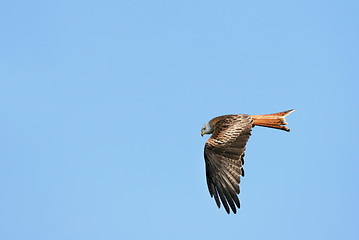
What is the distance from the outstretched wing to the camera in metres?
Result: 14.7

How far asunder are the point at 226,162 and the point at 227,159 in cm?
8

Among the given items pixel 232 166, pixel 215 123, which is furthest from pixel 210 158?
pixel 215 123

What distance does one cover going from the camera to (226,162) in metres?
15.0

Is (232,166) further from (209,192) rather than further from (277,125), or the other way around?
(277,125)

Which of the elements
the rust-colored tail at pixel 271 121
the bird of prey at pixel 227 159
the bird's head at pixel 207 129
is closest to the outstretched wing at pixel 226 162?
the bird of prey at pixel 227 159

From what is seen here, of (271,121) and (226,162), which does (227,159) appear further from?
(271,121)

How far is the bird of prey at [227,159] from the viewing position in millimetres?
14727

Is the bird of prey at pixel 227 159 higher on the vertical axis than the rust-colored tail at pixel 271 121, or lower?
lower

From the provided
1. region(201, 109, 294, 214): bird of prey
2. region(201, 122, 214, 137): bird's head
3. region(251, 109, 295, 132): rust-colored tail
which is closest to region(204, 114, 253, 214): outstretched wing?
region(201, 109, 294, 214): bird of prey

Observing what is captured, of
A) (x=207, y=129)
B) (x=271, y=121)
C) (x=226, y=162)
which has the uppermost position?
(x=207, y=129)

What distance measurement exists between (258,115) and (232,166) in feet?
9.04

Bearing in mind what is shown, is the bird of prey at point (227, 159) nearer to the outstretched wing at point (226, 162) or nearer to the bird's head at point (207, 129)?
the outstretched wing at point (226, 162)

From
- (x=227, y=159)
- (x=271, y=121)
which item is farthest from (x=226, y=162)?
(x=271, y=121)

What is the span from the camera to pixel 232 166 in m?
14.9
